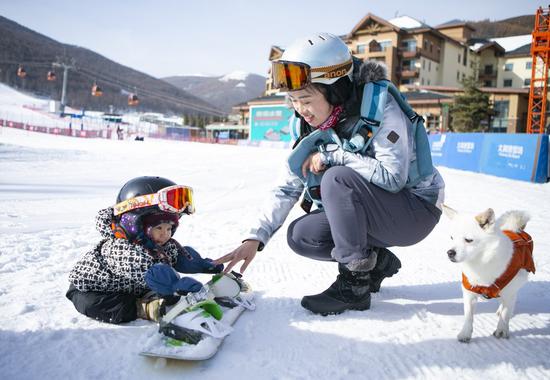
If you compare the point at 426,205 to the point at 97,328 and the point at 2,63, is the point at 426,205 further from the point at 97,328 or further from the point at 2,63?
the point at 2,63

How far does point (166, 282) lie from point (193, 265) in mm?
658

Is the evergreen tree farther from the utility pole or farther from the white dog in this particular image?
the utility pole

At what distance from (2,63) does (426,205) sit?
118942mm

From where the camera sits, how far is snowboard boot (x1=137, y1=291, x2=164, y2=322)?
201 centimetres

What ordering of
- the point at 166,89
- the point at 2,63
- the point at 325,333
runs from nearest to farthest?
the point at 325,333
the point at 2,63
the point at 166,89

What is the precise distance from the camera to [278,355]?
175 cm

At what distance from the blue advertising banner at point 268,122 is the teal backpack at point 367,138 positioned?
1566 inches

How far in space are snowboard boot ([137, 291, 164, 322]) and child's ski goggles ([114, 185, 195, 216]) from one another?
1.66 ft

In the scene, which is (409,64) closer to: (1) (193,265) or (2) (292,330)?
(1) (193,265)

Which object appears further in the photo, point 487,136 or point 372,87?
point 487,136

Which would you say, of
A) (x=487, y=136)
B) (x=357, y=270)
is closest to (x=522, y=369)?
(x=357, y=270)

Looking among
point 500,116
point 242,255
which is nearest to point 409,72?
point 500,116

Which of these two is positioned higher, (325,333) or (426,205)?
Answer: (426,205)

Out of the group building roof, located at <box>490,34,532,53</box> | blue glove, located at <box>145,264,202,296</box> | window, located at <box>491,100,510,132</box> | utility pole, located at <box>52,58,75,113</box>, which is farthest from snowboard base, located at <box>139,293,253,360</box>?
building roof, located at <box>490,34,532,53</box>
